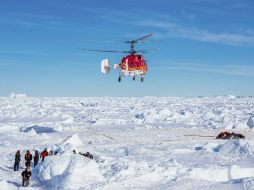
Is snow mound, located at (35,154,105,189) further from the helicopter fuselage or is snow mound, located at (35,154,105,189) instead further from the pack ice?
the helicopter fuselage

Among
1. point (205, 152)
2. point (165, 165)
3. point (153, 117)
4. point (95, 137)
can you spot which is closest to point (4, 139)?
point (95, 137)

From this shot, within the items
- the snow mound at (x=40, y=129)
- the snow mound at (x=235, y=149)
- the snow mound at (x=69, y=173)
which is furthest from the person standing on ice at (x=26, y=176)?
the snow mound at (x=40, y=129)

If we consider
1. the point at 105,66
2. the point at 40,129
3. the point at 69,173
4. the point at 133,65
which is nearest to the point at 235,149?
the point at 133,65

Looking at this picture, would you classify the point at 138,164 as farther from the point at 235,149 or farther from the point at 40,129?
the point at 40,129

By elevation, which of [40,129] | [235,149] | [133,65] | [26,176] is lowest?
[26,176]

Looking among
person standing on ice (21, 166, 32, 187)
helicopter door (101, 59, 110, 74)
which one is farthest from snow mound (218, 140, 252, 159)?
person standing on ice (21, 166, 32, 187)

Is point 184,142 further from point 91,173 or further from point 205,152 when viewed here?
point 91,173
